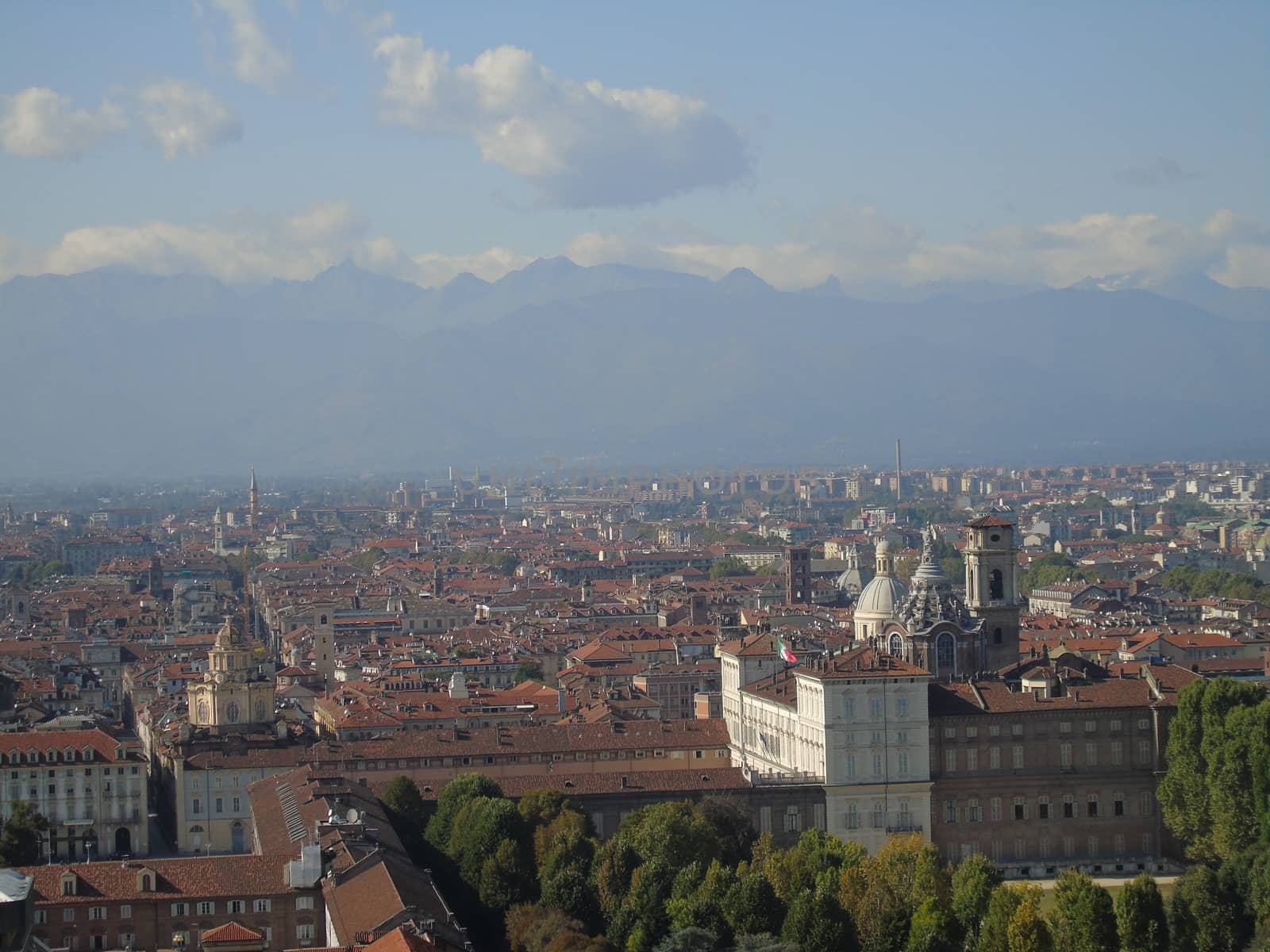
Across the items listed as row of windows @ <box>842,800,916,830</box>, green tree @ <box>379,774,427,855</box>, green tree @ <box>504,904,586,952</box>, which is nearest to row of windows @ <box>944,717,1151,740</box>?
row of windows @ <box>842,800,916,830</box>

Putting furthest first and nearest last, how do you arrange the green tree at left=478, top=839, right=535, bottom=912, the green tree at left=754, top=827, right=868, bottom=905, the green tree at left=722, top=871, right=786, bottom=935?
the green tree at left=478, top=839, right=535, bottom=912
the green tree at left=754, top=827, right=868, bottom=905
the green tree at left=722, top=871, right=786, bottom=935

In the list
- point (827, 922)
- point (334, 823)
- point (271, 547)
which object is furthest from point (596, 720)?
point (271, 547)

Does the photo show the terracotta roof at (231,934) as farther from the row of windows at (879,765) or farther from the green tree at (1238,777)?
the green tree at (1238,777)

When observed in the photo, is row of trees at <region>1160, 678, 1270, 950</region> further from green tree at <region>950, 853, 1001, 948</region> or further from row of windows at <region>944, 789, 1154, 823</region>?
green tree at <region>950, 853, 1001, 948</region>

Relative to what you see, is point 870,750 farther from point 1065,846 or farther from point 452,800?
point 452,800

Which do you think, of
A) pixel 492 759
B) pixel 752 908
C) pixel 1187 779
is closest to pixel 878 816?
pixel 1187 779

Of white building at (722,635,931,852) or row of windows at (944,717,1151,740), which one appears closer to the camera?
white building at (722,635,931,852)

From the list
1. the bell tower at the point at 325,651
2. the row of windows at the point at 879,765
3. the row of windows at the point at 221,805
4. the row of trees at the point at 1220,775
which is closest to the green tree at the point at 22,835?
the row of windows at the point at 221,805
